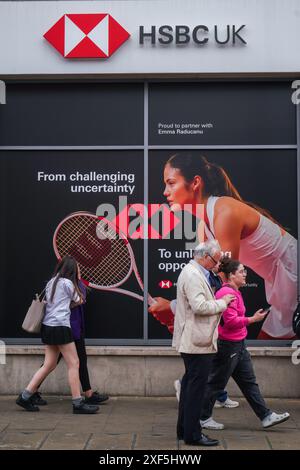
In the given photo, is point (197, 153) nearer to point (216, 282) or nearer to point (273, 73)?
point (273, 73)

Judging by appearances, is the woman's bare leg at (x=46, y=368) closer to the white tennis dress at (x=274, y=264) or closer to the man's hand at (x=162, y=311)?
the man's hand at (x=162, y=311)

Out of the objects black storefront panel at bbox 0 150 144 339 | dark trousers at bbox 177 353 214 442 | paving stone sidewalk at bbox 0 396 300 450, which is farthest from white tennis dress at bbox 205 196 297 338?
dark trousers at bbox 177 353 214 442

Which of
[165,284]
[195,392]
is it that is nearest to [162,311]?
[165,284]

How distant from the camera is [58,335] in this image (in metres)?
7.94

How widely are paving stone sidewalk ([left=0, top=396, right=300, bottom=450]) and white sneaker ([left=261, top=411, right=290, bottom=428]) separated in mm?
110

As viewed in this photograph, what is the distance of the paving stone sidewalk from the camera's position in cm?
670

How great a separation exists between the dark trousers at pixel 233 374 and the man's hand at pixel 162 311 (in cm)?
214

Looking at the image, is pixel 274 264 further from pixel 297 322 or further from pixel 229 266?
pixel 229 266

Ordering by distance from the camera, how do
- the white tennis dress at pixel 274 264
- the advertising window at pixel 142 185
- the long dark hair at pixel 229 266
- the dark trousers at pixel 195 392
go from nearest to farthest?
the dark trousers at pixel 195 392
the long dark hair at pixel 229 266
the white tennis dress at pixel 274 264
the advertising window at pixel 142 185

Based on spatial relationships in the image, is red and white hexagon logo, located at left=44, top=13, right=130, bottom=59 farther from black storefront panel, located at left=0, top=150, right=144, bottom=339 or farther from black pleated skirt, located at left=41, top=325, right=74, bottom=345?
black pleated skirt, located at left=41, top=325, right=74, bottom=345

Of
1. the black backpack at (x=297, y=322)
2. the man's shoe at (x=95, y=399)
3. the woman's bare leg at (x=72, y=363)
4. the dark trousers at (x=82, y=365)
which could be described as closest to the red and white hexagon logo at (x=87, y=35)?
the dark trousers at (x=82, y=365)

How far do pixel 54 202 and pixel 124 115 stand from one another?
57.8 inches

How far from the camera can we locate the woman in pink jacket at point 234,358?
7129mm

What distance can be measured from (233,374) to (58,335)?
6.48 feet
